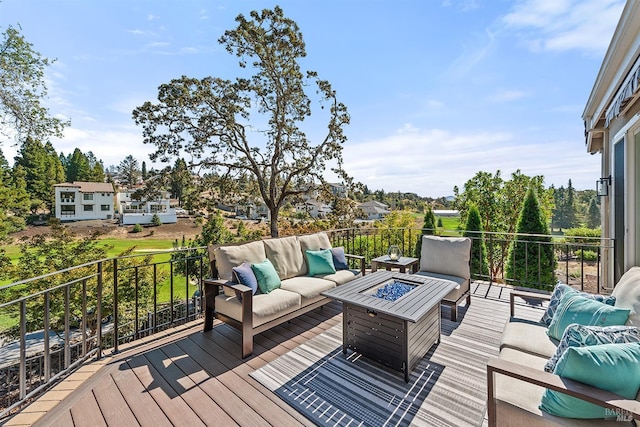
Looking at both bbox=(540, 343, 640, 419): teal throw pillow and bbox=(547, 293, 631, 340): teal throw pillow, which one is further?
bbox=(547, 293, 631, 340): teal throw pillow

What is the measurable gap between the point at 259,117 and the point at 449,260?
8.95m

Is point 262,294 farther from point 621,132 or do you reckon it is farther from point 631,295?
point 621,132

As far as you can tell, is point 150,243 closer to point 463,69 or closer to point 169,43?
point 169,43

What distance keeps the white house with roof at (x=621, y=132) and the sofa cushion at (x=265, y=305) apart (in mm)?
3984

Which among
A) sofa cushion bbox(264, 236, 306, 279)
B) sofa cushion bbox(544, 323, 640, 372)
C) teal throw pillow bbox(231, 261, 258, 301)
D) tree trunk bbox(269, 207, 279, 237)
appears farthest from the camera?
tree trunk bbox(269, 207, 279, 237)

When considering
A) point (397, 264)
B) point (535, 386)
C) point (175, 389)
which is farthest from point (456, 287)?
point (175, 389)

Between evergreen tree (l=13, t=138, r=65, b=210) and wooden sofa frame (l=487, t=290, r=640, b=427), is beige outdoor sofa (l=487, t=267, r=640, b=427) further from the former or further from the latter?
evergreen tree (l=13, t=138, r=65, b=210)

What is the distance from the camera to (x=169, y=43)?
6.83m

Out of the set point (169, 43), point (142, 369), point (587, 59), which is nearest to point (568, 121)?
point (587, 59)

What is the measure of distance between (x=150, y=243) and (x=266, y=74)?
16183 millimetres

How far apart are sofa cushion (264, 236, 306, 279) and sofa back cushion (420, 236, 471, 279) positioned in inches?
76.0

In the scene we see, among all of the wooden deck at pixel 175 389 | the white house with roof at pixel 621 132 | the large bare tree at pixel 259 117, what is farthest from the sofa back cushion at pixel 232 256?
the large bare tree at pixel 259 117

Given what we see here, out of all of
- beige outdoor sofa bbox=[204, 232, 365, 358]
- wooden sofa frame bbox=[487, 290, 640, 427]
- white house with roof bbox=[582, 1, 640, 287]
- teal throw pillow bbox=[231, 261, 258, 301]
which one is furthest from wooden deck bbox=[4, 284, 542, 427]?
white house with roof bbox=[582, 1, 640, 287]

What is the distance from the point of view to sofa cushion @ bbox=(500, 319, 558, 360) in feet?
6.72
